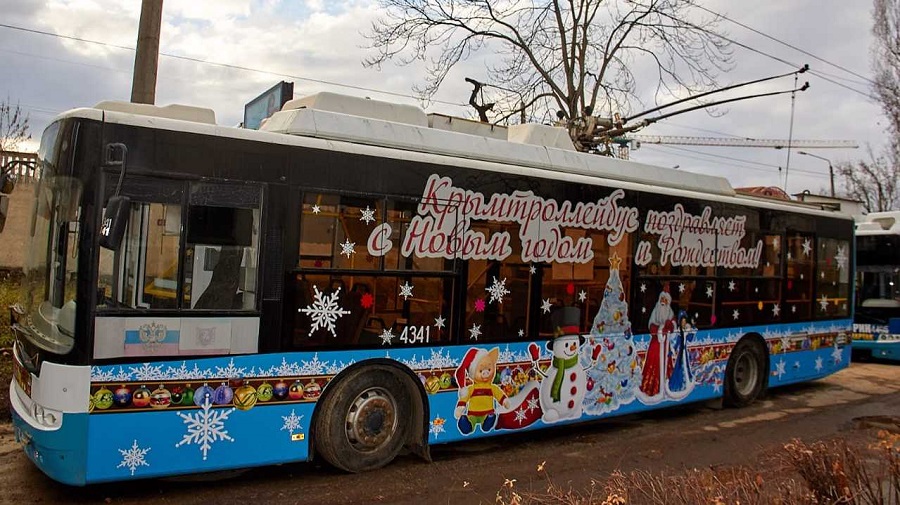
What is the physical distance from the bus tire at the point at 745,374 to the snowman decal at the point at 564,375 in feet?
10.9

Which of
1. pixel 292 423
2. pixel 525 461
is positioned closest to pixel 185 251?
pixel 292 423

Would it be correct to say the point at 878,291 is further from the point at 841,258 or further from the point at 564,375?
the point at 564,375

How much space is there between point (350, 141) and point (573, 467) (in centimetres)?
380

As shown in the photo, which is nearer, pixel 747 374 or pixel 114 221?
pixel 114 221

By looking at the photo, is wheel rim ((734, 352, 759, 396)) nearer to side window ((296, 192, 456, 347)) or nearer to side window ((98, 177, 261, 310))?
side window ((296, 192, 456, 347))

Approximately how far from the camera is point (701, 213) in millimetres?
9453

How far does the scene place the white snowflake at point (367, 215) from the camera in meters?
6.29

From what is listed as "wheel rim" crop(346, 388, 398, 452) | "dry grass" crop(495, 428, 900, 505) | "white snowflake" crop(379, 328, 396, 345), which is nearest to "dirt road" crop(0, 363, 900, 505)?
"wheel rim" crop(346, 388, 398, 452)

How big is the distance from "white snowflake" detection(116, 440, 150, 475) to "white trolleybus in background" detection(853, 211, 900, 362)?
15498 millimetres

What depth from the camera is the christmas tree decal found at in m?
8.09

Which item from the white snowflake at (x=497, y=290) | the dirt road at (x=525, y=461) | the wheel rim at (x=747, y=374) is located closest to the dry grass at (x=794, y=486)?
the dirt road at (x=525, y=461)

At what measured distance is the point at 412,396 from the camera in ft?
22.0

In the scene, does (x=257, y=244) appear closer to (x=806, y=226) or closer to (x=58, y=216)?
(x=58, y=216)

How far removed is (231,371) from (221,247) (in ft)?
3.21
